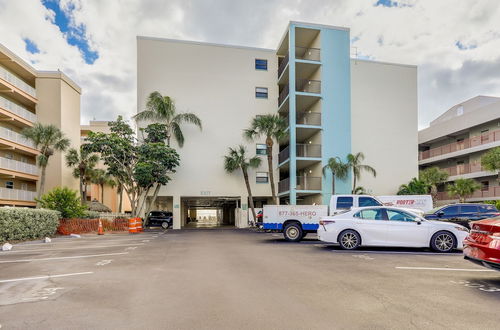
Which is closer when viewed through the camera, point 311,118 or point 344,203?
point 344,203

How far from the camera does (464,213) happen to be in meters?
17.3

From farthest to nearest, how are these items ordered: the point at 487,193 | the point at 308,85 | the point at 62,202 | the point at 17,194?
the point at 487,193
the point at 17,194
the point at 308,85
the point at 62,202

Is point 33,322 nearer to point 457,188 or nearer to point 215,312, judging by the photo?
point 215,312

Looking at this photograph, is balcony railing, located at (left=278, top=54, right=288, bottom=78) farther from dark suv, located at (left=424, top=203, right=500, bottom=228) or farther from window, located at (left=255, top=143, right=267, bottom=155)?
dark suv, located at (left=424, top=203, right=500, bottom=228)

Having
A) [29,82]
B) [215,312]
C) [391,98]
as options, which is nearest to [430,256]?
[215,312]

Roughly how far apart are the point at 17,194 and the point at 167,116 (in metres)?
15.2

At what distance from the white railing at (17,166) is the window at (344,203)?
27.8 meters

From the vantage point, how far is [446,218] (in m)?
17.4

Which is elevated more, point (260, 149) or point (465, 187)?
point (260, 149)

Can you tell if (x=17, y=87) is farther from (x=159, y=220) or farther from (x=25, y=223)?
(x=25, y=223)

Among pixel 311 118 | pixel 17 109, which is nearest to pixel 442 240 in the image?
pixel 311 118

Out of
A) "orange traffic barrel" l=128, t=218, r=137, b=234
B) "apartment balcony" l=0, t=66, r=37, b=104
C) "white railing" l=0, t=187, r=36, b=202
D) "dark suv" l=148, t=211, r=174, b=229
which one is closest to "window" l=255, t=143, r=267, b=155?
"dark suv" l=148, t=211, r=174, b=229

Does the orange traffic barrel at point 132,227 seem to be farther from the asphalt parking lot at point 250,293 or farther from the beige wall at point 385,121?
→ the beige wall at point 385,121

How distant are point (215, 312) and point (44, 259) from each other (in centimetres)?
801
